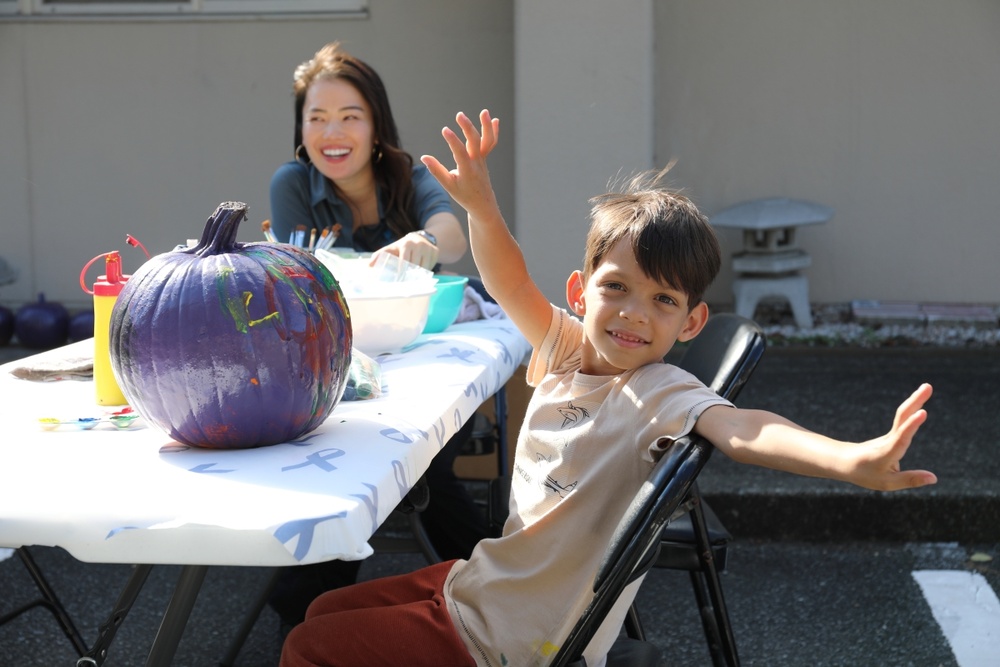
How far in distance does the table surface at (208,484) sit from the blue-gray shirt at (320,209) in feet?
4.46

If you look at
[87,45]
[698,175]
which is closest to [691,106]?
[698,175]

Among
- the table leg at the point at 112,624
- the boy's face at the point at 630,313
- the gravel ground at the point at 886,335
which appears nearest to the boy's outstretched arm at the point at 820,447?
the boy's face at the point at 630,313

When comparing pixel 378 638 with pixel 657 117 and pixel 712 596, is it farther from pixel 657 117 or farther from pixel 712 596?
pixel 657 117

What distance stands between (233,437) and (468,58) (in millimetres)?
5153

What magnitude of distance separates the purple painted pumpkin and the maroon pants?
303 millimetres

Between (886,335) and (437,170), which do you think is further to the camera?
(886,335)

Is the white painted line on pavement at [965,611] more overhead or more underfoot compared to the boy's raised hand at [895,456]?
more underfoot

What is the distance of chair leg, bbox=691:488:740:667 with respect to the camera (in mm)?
2299

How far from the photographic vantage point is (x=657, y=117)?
6.51m

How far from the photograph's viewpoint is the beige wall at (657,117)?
6.31 metres

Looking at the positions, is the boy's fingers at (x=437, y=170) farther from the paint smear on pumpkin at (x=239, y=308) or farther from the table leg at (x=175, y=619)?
the table leg at (x=175, y=619)

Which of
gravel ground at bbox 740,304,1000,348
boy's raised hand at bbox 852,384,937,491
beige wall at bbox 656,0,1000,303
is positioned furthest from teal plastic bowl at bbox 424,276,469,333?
beige wall at bbox 656,0,1000,303

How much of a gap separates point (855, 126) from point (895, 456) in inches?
216

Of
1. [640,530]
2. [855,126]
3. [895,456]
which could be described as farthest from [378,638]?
[855,126]
